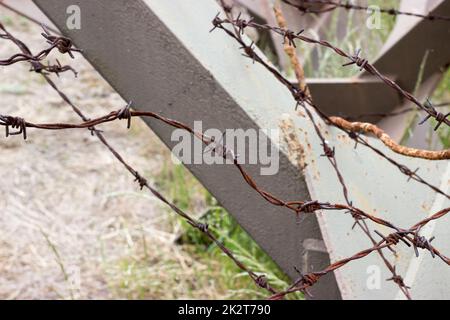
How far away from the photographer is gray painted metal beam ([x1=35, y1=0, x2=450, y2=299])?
1272 millimetres

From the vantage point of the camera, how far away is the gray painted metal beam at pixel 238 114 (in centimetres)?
127

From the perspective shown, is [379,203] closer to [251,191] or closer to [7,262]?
[251,191]

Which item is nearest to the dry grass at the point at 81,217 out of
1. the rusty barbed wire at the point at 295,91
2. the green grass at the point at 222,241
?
the green grass at the point at 222,241

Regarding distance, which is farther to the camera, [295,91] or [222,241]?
[222,241]

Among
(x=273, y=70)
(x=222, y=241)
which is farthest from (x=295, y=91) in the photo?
(x=222, y=241)

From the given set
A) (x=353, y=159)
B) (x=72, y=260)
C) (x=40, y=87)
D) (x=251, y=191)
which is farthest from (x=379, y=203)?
(x=40, y=87)

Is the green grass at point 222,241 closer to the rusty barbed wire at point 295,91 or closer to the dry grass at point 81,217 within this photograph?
the dry grass at point 81,217

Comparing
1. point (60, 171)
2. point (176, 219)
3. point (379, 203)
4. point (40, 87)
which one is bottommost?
point (379, 203)

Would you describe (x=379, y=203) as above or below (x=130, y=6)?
below

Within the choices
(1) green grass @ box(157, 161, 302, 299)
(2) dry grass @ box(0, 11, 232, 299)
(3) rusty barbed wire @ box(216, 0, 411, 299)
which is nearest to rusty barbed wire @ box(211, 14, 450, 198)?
(3) rusty barbed wire @ box(216, 0, 411, 299)

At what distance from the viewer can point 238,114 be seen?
4.25 feet

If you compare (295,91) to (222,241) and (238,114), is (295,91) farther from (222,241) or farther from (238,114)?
(222,241)

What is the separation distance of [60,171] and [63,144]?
232mm
